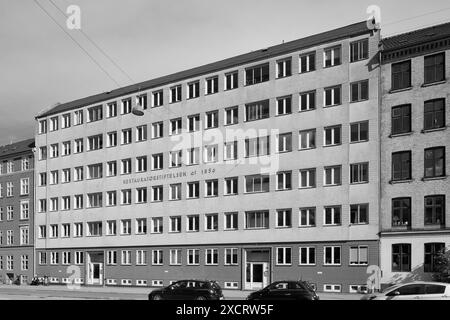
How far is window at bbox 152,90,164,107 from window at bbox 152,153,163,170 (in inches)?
212

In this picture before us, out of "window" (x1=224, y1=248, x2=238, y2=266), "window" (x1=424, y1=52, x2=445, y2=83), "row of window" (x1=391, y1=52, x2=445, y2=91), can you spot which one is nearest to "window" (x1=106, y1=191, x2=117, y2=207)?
"window" (x1=224, y1=248, x2=238, y2=266)

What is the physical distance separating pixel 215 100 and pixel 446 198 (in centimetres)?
2373

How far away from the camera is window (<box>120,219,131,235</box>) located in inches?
2509

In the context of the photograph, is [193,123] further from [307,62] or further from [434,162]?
[434,162]

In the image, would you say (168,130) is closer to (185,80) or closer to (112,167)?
(185,80)

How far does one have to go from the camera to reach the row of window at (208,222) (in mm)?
48188

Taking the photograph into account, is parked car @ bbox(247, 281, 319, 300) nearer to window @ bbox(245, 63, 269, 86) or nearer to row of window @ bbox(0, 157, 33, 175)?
window @ bbox(245, 63, 269, 86)

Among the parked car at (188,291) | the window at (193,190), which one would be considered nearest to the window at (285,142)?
the window at (193,190)

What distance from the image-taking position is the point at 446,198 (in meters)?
42.8

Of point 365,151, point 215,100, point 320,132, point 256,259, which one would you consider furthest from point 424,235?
point 215,100

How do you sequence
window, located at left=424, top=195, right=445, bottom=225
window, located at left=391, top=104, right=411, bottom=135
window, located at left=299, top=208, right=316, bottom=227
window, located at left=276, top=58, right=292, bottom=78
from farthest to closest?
window, located at left=276, top=58, right=292, bottom=78, window, located at left=299, top=208, right=316, bottom=227, window, located at left=391, top=104, right=411, bottom=135, window, located at left=424, top=195, right=445, bottom=225

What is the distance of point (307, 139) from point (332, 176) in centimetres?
408

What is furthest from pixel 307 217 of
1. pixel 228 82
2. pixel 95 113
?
pixel 95 113

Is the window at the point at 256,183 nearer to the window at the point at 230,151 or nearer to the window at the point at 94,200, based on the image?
the window at the point at 230,151
